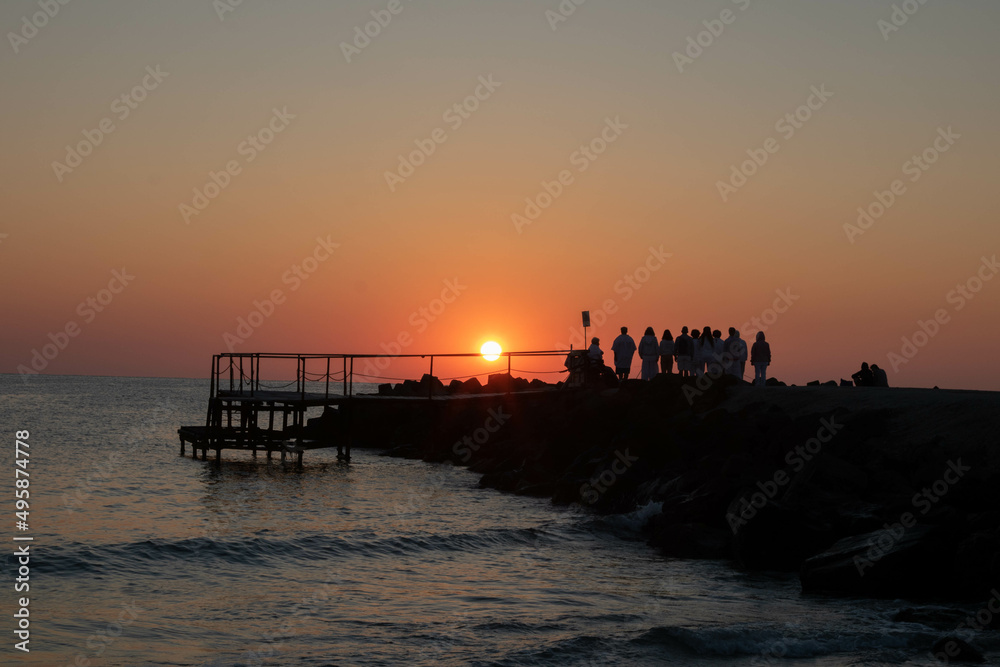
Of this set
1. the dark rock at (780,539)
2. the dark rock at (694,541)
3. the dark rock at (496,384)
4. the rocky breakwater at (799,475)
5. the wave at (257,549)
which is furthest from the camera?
the dark rock at (496,384)

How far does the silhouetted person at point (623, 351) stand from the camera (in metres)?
28.5

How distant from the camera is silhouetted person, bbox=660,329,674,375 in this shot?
28.3 m

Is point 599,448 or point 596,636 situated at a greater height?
point 599,448

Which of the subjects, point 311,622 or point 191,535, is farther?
point 191,535

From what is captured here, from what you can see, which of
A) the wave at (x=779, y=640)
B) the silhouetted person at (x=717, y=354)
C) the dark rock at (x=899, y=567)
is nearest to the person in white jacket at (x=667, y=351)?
the silhouetted person at (x=717, y=354)

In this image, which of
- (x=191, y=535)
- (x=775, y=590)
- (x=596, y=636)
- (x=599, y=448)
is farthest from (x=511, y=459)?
(x=596, y=636)

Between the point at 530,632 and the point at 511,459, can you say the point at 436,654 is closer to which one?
the point at 530,632

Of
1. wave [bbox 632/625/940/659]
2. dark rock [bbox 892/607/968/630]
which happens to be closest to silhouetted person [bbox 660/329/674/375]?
dark rock [bbox 892/607/968/630]

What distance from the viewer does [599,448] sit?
24922 mm

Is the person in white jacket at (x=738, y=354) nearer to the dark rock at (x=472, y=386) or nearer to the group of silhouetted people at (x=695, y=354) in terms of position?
the group of silhouetted people at (x=695, y=354)

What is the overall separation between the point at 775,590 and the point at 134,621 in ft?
28.8

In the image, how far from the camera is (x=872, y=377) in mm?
25594

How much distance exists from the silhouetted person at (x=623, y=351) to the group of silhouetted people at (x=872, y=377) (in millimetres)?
6718

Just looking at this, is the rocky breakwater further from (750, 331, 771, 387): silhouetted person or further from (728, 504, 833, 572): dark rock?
(750, 331, 771, 387): silhouetted person
